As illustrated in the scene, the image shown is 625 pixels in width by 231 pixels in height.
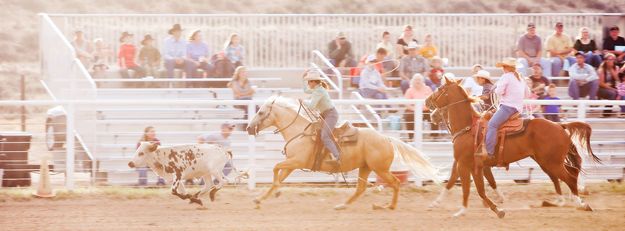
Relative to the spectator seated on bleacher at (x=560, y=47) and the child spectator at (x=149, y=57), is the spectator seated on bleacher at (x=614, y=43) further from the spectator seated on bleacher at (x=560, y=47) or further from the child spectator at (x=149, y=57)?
the child spectator at (x=149, y=57)

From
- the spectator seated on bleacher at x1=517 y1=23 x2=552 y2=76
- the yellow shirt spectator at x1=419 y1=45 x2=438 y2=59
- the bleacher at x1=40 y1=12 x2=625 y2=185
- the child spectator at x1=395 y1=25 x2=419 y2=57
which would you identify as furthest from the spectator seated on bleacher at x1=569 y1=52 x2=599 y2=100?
Result: the child spectator at x1=395 y1=25 x2=419 y2=57

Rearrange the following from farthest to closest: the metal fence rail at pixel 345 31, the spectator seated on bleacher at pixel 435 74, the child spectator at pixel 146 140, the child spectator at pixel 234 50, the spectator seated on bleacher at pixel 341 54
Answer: the metal fence rail at pixel 345 31 < the spectator seated on bleacher at pixel 341 54 < the child spectator at pixel 234 50 < the spectator seated on bleacher at pixel 435 74 < the child spectator at pixel 146 140

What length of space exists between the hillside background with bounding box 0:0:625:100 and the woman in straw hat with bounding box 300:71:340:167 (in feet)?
77.2

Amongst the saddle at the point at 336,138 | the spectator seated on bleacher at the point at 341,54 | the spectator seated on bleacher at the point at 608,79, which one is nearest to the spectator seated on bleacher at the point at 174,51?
the spectator seated on bleacher at the point at 341,54

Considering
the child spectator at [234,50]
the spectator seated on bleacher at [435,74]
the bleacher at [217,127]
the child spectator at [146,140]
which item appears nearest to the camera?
the child spectator at [146,140]

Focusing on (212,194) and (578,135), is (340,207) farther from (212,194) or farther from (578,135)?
(578,135)

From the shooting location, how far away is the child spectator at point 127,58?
19.0 metres

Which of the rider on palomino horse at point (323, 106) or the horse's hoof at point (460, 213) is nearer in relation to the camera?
the horse's hoof at point (460, 213)

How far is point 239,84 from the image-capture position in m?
17.4

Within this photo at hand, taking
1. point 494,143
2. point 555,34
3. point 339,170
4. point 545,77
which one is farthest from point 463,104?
point 555,34

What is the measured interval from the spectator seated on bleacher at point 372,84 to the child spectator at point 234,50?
2.43m

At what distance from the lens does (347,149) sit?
14.1 m

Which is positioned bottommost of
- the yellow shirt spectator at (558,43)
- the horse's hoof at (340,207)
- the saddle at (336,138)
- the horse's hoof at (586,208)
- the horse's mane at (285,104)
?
the horse's hoof at (340,207)

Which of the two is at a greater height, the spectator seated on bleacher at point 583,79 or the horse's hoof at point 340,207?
the spectator seated on bleacher at point 583,79
